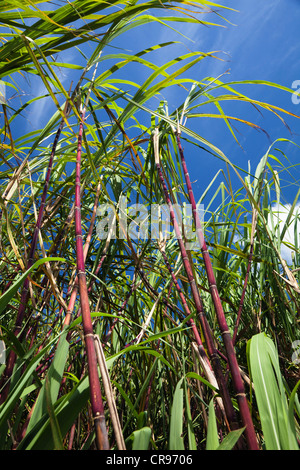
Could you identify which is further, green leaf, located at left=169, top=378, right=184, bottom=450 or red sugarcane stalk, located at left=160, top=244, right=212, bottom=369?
red sugarcane stalk, located at left=160, top=244, right=212, bottom=369

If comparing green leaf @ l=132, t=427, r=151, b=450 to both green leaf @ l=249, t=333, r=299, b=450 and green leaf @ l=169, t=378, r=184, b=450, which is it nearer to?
green leaf @ l=169, t=378, r=184, b=450

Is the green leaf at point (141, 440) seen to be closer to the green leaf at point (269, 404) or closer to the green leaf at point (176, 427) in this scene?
the green leaf at point (176, 427)

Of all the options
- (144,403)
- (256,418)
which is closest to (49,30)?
(144,403)

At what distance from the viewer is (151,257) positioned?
3.49 ft

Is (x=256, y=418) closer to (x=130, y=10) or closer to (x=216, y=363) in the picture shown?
(x=216, y=363)

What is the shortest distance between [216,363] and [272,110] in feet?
1.83

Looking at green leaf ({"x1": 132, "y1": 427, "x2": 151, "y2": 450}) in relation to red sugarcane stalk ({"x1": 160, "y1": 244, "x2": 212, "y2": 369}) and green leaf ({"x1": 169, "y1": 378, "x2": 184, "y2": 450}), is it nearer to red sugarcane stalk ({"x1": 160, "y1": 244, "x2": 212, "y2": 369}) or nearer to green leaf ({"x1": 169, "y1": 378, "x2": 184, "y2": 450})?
green leaf ({"x1": 169, "y1": 378, "x2": 184, "y2": 450})

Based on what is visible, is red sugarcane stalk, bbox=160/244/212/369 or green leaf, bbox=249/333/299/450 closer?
green leaf, bbox=249/333/299/450

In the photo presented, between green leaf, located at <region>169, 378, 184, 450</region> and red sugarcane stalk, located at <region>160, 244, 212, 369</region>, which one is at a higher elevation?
red sugarcane stalk, located at <region>160, 244, 212, 369</region>

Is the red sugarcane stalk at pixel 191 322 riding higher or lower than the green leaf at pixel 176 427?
higher

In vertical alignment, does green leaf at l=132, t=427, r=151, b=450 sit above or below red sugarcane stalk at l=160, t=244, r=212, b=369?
below

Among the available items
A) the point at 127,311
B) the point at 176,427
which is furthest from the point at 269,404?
the point at 127,311

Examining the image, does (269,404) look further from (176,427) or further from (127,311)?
(127,311)

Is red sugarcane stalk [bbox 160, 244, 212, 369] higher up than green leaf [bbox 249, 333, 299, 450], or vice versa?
red sugarcane stalk [bbox 160, 244, 212, 369]
